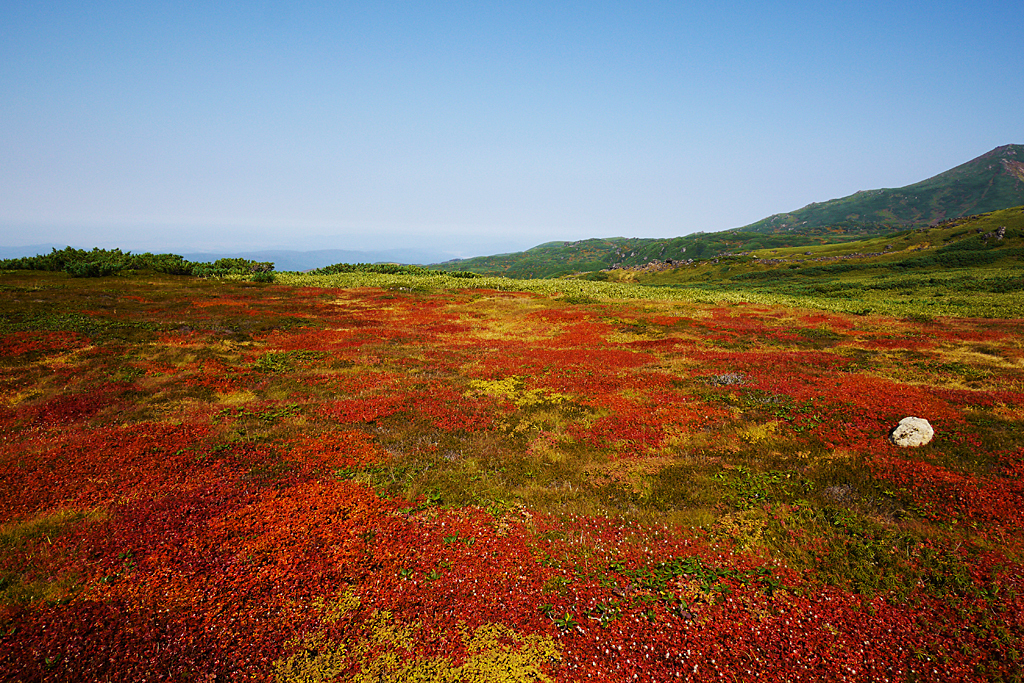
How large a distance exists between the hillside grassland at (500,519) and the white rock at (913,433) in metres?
0.46

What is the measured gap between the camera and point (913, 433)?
1464cm

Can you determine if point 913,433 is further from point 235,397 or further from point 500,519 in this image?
point 235,397

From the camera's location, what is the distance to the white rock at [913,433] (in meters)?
14.5

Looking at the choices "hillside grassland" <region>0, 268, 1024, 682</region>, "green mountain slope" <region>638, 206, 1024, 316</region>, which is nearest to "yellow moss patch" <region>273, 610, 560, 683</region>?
"hillside grassland" <region>0, 268, 1024, 682</region>

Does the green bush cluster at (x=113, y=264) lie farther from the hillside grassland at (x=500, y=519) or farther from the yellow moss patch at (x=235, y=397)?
the yellow moss patch at (x=235, y=397)

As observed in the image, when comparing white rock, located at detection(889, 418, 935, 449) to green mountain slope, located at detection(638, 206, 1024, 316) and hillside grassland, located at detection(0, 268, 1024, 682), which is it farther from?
green mountain slope, located at detection(638, 206, 1024, 316)

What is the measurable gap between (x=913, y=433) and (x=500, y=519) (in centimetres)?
1516

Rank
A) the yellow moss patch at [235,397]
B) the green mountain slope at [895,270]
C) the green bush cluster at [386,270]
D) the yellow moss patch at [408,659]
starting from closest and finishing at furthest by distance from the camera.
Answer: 1. the yellow moss patch at [408,659]
2. the yellow moss patch at [235,397]
3. the green mountain slope at [895,270]
4. the green bush cluster at [386,270]

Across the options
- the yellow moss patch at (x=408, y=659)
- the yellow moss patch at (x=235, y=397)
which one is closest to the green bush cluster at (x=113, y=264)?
the yellow moss patch at (x=235, y=397)

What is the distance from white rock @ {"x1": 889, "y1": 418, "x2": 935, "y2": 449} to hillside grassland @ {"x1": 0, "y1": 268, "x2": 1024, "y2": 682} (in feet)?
1.50

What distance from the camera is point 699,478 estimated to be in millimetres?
12766

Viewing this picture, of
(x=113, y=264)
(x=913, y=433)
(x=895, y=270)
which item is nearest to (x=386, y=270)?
(x=113, y=264)

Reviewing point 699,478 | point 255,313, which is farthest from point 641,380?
point 255,313

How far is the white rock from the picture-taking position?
47.5 feet
